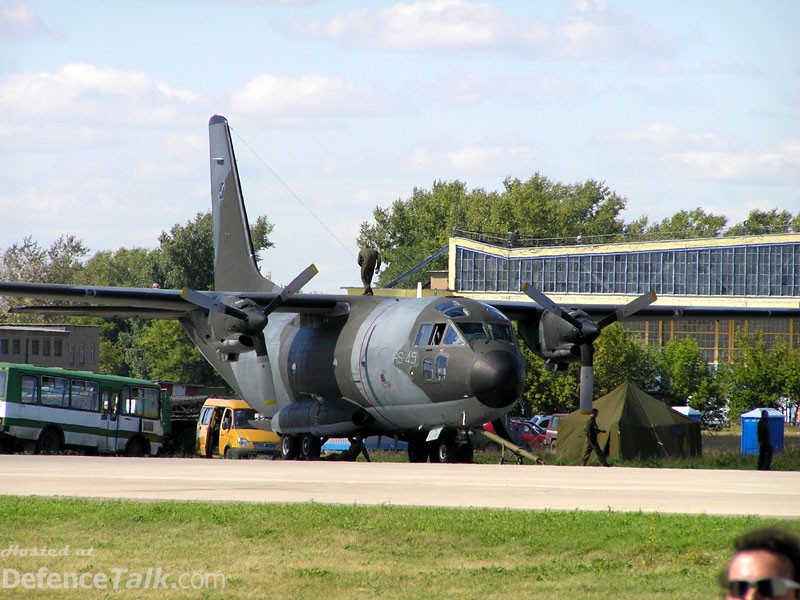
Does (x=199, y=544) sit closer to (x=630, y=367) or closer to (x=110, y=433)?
(x=110, y=433)

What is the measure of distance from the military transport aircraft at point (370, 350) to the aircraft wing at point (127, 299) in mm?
40

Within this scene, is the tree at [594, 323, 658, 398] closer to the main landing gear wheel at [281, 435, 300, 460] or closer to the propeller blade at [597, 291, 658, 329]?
the propeller blade at [597, 291, 658, 329]

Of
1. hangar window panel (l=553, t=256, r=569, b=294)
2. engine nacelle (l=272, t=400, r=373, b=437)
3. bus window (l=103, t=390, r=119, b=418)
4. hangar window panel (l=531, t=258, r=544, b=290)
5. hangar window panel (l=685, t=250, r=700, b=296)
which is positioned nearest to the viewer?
engine nacelle (l=272, t=400, r=373, b=437)

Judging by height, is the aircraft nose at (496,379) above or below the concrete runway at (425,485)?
above

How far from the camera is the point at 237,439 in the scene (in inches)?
1446

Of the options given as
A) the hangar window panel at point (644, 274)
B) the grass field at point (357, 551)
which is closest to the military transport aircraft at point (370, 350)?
the grass field at point (357, 551)

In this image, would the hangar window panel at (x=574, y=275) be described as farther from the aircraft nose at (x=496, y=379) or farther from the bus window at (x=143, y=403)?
the aircraft nose at (x=496, y=379)

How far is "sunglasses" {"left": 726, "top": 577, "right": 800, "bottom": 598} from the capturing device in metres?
3.15

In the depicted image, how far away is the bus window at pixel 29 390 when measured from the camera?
32656mm

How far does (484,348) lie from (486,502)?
1023cm

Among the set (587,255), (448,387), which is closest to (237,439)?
(448,387)

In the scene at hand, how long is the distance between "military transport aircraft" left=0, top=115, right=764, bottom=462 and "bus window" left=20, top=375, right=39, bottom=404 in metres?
4.88

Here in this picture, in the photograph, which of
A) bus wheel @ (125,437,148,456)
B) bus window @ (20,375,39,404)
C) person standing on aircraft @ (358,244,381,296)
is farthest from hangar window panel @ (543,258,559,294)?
person standing on aircraft @ (358,244,381,296)

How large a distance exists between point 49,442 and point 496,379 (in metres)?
16.4
